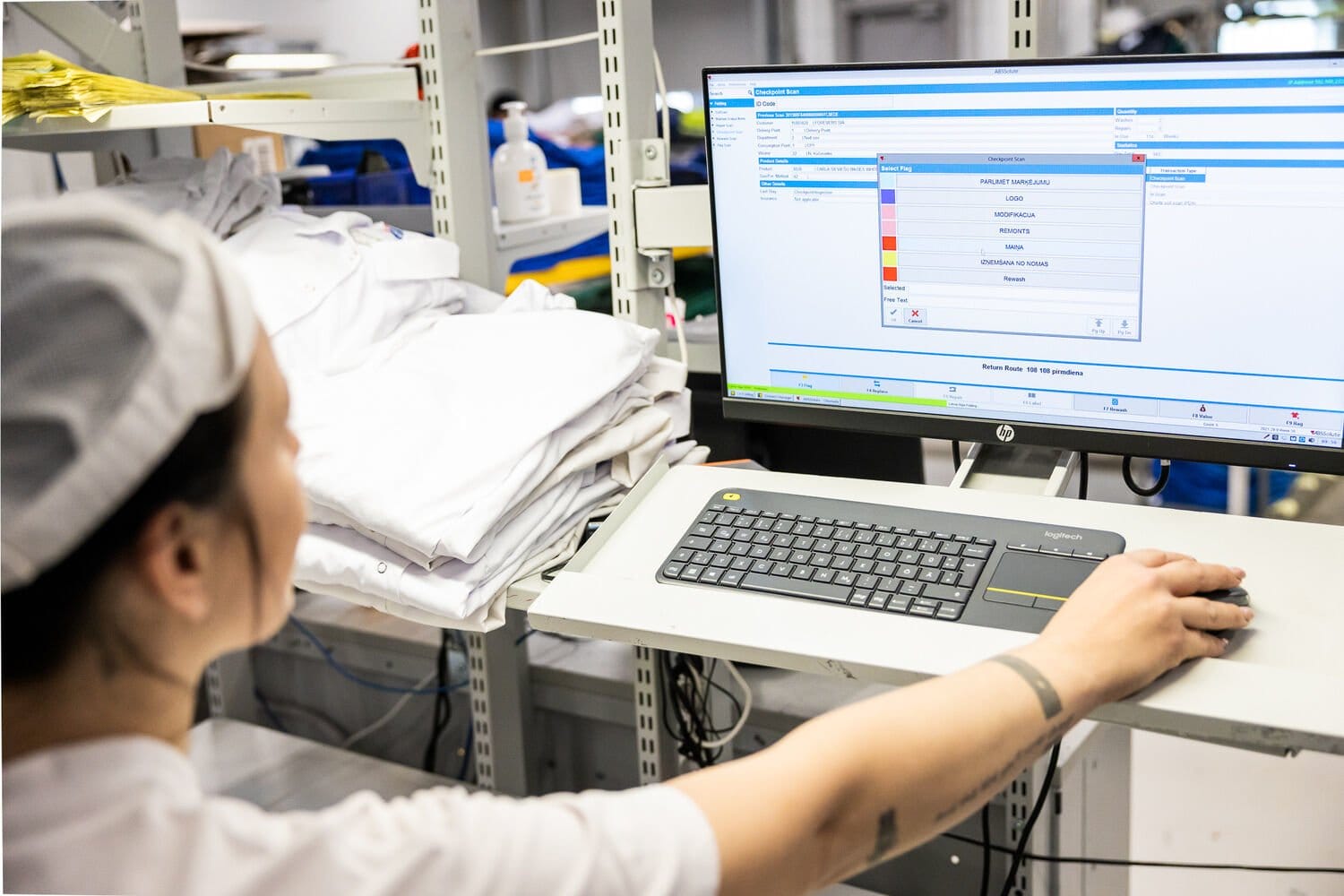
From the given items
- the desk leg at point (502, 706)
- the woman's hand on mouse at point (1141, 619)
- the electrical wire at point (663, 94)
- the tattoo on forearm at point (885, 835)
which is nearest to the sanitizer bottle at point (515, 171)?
the electrical wire at point (663, 94)

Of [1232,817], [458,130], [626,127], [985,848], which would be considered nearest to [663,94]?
[626,127]

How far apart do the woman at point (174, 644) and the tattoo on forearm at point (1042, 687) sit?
0.46 ft

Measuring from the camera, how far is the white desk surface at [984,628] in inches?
31.7

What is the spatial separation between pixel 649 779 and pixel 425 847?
0.94 m

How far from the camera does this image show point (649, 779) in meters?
1.50

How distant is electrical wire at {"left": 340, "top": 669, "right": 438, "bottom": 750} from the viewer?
184 centimetres

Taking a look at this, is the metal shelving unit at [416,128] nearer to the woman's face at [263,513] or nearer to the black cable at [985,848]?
the black cable at [985,848]

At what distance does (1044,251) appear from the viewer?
1065 mm

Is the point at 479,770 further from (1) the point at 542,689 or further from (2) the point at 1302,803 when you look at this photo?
(2) the point at 1302,803

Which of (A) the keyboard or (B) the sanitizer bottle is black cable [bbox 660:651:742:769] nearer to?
(A) the keyboard

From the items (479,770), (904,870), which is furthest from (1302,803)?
(479,770)

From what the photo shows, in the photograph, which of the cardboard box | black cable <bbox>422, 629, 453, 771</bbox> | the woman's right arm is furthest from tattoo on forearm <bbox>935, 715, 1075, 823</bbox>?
the cardboard box

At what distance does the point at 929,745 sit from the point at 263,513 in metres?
0.40

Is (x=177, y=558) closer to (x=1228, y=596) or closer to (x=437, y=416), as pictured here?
(x=437, y=416)
